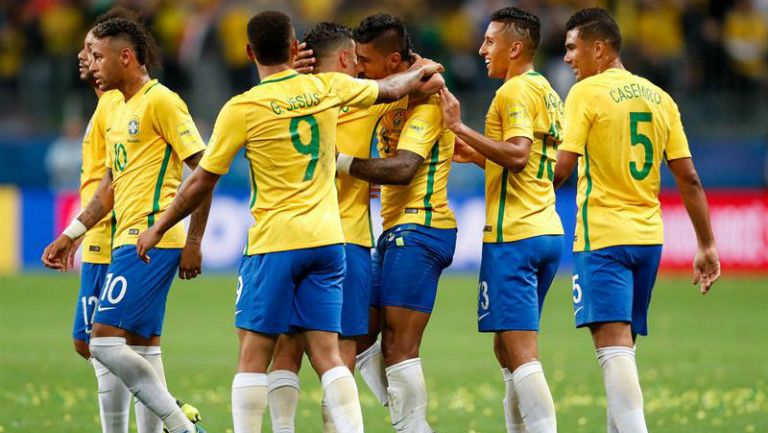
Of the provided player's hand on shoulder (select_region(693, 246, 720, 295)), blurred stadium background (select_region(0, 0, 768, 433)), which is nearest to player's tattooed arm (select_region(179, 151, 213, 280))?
player's hand on shoulder (select_region(693, 246, 720, 295))

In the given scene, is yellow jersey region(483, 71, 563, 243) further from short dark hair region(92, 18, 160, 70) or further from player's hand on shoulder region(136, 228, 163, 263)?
short dark hair region(92, 18, 160, 70)

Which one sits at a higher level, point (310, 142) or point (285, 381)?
point (310, 142)

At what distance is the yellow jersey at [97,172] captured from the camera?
8789 millimetres

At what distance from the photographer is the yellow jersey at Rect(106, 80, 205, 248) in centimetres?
821

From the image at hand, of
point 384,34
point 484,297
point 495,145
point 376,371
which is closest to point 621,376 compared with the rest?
point 484,297

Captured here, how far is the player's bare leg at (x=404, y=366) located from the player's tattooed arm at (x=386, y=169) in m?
0.82

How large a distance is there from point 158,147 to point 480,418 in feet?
12.2

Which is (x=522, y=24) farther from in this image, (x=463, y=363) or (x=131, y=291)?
(x=463, y=363)

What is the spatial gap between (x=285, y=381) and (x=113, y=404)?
1277mm

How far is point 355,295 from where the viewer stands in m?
7.95

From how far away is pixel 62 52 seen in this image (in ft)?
80.0

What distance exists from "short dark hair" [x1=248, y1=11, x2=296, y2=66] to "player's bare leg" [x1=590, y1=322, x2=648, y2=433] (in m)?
2.52

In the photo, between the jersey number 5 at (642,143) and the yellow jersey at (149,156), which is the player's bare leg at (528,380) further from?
the yellow jersey at (149,156)

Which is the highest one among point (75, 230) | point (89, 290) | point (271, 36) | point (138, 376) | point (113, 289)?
point (271, 36)
